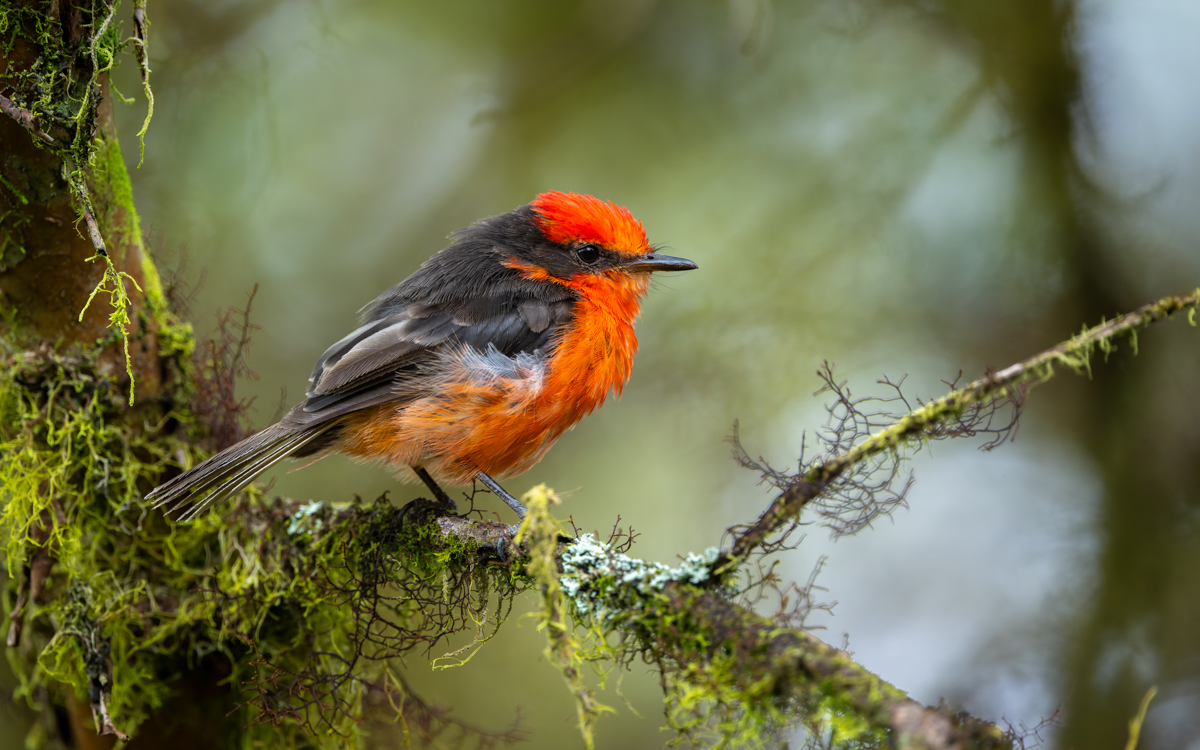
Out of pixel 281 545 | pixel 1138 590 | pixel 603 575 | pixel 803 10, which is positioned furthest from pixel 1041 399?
pixel 281 545

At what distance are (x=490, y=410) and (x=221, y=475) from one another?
100cm

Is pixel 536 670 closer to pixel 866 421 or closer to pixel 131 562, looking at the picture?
pixel 131 562

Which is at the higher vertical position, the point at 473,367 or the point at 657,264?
the point at 657,264

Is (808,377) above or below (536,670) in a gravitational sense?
above

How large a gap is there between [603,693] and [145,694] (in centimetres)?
286

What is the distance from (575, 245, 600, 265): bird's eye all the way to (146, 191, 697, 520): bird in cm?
4

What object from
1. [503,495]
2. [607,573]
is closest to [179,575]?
[503,495]

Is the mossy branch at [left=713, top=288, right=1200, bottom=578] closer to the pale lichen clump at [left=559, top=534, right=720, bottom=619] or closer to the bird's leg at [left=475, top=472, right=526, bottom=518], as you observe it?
the pale lichen clump at [left=559, top=534, right=720, bottom=619]

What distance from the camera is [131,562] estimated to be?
296 cm

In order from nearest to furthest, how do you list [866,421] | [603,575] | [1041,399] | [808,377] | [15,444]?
[866,421] < [603,575] < [15,444] < [1041,399] < [808,377]

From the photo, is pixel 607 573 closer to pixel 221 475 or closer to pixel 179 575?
pixel 221 475

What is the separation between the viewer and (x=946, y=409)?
160 centimetres

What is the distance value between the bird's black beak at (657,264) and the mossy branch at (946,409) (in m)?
2.35

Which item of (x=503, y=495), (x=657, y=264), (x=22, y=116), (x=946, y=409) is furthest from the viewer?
(x=657, y=264)
